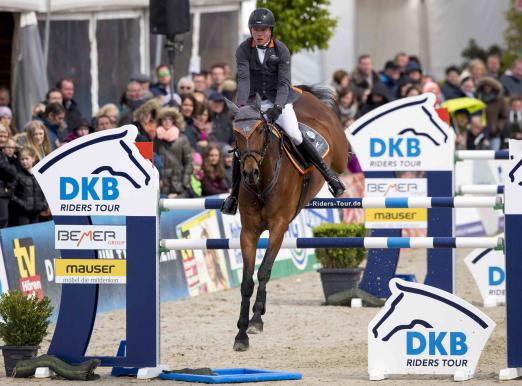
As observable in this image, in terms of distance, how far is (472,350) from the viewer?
10586 mm

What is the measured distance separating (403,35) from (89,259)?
A: 846 inches

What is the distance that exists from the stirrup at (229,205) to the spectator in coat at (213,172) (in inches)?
241

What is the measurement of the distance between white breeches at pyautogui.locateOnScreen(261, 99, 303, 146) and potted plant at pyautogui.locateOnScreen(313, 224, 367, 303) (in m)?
4.10

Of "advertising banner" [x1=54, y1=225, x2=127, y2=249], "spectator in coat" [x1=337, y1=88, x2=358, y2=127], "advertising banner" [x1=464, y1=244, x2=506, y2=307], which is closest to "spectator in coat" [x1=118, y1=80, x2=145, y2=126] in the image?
"spectator in coat" [x1=337, y1=88, x2=358, y2=127]

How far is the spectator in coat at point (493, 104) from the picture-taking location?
931 inches

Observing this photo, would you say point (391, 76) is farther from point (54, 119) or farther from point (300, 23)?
point (54, 119)

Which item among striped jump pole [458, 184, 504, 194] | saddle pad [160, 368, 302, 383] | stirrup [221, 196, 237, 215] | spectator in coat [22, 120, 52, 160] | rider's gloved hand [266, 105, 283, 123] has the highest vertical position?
rider's gloved hand [266, 105, 283, 123]

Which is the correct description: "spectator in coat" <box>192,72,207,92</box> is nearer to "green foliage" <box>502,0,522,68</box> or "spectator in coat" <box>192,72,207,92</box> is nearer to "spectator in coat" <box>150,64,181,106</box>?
"spectator in coat" <box>150,64,181,106</box>

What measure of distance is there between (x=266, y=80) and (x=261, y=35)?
406mm

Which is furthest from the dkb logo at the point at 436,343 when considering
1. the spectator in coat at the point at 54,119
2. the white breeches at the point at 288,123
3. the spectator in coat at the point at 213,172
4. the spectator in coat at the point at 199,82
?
the spectator in coat at the point at 199,82

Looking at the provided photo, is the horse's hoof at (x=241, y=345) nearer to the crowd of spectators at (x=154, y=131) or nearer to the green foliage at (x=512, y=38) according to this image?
the crowd of spectators at (x=154, y=131)

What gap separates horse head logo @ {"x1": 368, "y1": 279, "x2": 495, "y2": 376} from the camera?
10.6 metres

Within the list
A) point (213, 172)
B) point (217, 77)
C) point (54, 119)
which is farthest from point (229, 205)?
point (217, 77)

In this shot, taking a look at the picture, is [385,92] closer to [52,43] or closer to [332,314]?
[52,43]
